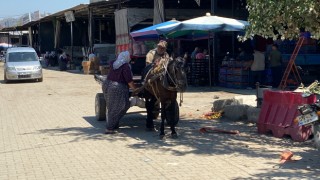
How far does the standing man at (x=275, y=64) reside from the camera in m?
16.8

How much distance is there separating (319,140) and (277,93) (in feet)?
7.50

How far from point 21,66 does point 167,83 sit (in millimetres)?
17265

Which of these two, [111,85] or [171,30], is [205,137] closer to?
[111,85]

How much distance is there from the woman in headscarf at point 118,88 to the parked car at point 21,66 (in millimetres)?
15812

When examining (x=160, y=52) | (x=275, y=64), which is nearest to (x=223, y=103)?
(x=160, y=52)

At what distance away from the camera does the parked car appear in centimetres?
2403

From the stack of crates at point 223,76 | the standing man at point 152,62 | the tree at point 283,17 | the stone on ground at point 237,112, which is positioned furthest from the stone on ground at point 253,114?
the stack of crates at point 223,76

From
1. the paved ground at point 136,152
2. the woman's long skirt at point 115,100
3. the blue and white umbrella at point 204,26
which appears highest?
the blue and white umbrella at point 204,26

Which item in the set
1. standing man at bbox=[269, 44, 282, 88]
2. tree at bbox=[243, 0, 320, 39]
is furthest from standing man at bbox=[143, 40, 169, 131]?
standing man at bbox=[269, 44, 282, 88]

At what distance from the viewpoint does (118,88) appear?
30.5 ft

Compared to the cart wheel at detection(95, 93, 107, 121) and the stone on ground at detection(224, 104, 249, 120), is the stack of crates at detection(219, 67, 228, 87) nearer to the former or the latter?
the stone on ground at detection(224, 104, 249, 120)

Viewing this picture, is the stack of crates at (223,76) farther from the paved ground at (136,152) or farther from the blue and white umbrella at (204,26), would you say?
the paved ground at (136,152)

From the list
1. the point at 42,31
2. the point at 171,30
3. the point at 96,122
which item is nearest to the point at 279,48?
the point at 171,30

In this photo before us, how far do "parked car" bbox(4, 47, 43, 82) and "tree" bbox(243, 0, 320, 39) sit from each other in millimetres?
17906
